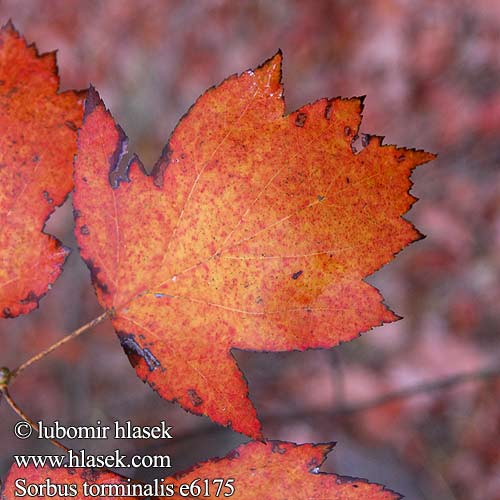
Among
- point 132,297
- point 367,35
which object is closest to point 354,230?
point 132,297

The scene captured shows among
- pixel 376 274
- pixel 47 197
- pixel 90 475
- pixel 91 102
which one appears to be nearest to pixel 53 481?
pixel 90 475

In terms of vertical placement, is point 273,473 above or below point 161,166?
below

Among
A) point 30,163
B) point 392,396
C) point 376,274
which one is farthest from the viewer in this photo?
point 376,274

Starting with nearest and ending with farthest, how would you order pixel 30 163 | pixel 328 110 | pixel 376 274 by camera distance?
1. pixel 328 110
2. pixel 30 163
3. pixel 376 274

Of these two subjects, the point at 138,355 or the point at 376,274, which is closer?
the point at 138,355

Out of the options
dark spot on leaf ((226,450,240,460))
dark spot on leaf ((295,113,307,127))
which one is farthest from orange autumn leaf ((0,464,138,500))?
dark spot on leaf ((295,113,307,127))

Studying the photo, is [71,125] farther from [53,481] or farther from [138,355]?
[53,481]

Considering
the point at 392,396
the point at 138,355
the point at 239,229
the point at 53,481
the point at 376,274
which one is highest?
the point at 376,274

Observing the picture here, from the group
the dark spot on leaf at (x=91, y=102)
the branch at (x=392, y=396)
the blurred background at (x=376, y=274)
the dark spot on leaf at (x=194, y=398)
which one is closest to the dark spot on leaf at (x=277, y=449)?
the dark spot on leaf at (x=194, y=398)

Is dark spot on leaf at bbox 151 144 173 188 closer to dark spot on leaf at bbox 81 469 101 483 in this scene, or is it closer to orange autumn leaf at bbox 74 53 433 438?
orange autumn leaf at bbox 74 53 433 438
